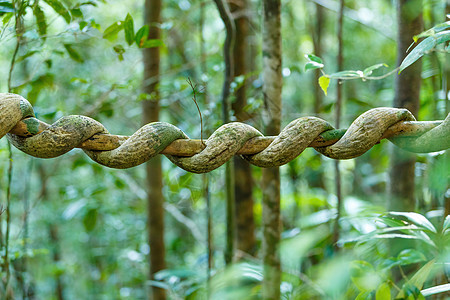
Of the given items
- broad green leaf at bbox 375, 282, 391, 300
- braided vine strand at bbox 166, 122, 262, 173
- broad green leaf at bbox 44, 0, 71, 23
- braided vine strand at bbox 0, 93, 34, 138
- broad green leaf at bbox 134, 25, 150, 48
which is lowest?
broad green leaf at bbox 375, 282, 391, 300

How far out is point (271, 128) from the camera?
95 centimetres

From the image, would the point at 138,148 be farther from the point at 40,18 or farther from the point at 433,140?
the point at 40,18

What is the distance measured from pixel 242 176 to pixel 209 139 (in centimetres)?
85

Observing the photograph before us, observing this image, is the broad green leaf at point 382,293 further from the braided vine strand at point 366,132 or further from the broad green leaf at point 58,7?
the broad green leaf at point 58,7

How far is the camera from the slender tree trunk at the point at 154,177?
152cm

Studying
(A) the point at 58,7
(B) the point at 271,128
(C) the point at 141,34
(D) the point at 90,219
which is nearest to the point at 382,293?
(B) the point at 271,128

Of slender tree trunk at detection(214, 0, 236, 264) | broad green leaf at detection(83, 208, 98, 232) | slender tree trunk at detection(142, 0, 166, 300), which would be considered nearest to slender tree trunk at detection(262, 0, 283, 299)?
slender tree trunk at detection(214, 0, 236, 264)

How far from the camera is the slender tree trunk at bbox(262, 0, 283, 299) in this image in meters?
0.92

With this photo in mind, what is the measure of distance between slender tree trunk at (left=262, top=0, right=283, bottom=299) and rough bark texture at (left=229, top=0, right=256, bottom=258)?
45cm

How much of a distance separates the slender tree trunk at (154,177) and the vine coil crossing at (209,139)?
0.96 meters

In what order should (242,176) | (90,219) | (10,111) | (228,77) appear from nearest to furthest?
1. (10,111)
2. (228,77)
3. (242,176)
4. (90,219)

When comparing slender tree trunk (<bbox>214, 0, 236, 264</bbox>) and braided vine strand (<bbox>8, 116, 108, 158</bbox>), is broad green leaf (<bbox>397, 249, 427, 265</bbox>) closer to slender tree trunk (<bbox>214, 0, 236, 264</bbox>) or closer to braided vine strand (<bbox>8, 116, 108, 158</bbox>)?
slender tree trunk (<bbox>214, 0, 236, 264</bbox>)

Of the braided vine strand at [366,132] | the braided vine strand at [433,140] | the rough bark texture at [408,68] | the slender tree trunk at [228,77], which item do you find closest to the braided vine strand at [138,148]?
the braided vine strand at [366,132]

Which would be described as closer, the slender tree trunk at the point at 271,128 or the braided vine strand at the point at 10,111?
the braided vine strand at the point at 10,111
